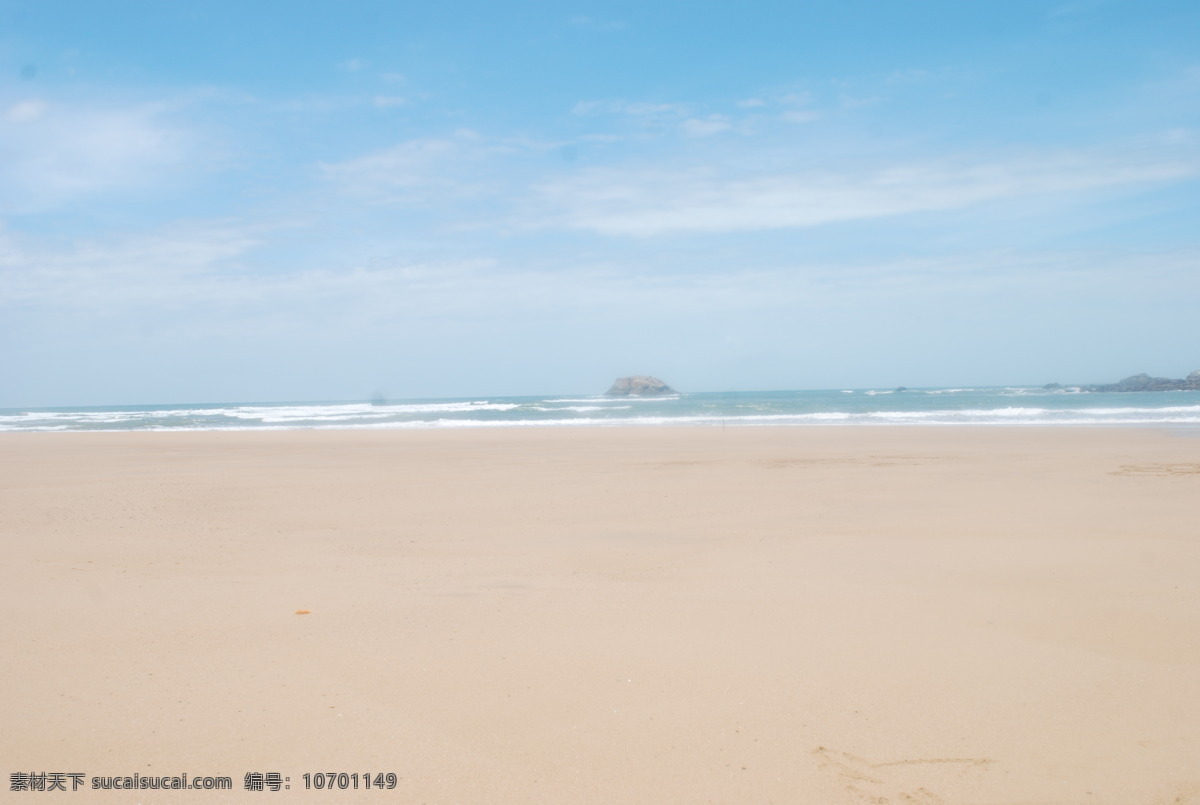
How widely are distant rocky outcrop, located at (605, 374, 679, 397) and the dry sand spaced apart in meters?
87.1

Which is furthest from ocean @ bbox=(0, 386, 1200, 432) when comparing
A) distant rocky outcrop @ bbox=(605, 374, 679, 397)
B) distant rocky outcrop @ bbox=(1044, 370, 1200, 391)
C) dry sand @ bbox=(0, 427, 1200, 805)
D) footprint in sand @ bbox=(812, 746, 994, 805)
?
distant rocky outcrop @ bbox=(605, 374, 679, 397)

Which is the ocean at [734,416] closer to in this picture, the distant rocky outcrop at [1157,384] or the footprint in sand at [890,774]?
the distant rocky outcrop at [1157,384]

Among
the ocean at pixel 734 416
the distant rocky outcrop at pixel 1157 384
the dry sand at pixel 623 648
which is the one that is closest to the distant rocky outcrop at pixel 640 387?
the ocean at pixel 734 416

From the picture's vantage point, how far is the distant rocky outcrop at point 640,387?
96812 mm

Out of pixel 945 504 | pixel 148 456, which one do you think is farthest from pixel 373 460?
pixel 945 504

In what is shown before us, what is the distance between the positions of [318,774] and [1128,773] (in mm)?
3313

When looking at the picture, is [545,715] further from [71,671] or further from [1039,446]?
[1039,446]

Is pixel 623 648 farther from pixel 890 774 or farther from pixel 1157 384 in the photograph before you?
pixel 1157 384

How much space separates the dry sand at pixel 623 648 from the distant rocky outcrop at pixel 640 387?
87.1 metres

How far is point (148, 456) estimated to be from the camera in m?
18.1

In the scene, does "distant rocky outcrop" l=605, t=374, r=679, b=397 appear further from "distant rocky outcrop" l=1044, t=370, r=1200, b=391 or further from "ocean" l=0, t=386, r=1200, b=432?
"distant rocky outcrop" l=1044, t=370, r=1200, b=391

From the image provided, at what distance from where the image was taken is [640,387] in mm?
96938

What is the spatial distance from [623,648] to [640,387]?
92830 mm

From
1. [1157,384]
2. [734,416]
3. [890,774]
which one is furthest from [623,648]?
[1157,384]
